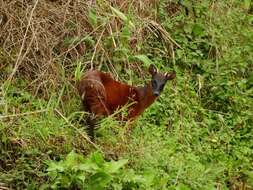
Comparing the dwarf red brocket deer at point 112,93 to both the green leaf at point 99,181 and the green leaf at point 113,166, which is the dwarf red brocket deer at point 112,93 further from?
the green leaf at point 99,181

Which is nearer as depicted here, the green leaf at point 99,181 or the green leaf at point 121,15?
the green leaf at point 99,181

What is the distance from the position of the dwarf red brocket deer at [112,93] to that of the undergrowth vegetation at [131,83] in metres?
0.14

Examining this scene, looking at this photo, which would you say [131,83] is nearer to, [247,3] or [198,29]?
[198,29]

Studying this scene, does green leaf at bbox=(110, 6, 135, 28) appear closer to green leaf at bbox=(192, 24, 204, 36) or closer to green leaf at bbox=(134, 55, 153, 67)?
green leaf at bbox=(134, 55, 153, 67)

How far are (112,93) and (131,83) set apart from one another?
2.47 ft

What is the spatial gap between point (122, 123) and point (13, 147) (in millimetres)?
1016

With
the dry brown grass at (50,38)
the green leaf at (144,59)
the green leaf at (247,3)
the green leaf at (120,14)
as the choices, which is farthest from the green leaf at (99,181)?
the green leaf at (247,3)

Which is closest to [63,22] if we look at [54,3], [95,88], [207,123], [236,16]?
[54,3]

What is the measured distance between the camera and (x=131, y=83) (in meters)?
6.64

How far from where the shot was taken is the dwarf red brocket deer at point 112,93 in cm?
570

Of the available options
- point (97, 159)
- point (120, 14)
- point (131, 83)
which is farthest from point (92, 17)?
point (97, 159)

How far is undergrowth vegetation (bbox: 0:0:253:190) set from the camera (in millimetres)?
5184

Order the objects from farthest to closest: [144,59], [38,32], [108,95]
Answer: [144,59] → [38,32] → [108,95]

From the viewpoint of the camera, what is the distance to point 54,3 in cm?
681
